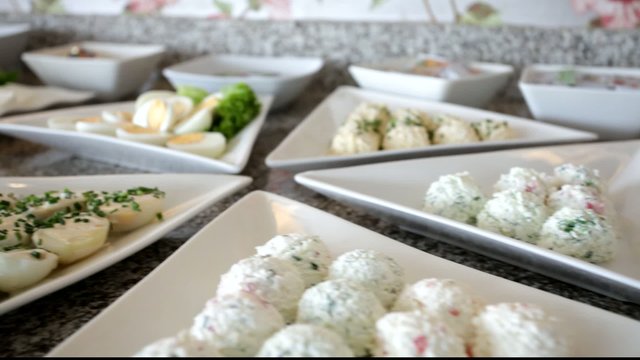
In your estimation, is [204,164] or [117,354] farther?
[204,164]

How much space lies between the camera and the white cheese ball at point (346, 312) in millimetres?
523

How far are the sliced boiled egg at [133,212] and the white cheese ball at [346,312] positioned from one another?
0.32 meters

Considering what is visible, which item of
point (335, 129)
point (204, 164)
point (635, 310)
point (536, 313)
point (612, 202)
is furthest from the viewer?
point (335, 129)

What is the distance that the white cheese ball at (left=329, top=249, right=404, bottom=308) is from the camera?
0.59 meters

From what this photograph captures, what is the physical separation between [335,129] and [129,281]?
1.98 feet

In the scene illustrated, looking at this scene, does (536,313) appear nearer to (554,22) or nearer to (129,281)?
(129,281)

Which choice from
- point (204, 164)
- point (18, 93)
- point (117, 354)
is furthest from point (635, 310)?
point (18, 93)

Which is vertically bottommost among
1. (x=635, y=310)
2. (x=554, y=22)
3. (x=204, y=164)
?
(x=635, y=310)

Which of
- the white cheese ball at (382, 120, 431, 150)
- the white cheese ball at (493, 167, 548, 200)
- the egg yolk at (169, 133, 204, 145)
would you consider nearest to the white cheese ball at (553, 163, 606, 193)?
the white cheese ball at (493, 167, 548, 200)

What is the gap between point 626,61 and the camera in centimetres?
135

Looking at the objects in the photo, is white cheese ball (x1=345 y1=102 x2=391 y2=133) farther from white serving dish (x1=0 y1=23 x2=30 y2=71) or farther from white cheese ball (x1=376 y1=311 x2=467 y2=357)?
white serving dish (x1=0 y1=23 x2=30 y2=71)

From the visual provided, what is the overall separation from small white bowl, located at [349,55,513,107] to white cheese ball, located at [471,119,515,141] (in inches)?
6.6

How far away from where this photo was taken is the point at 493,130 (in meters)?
1.07

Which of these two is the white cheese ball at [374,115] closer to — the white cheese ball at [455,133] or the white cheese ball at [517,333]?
the white cheese ball at [455,133]
